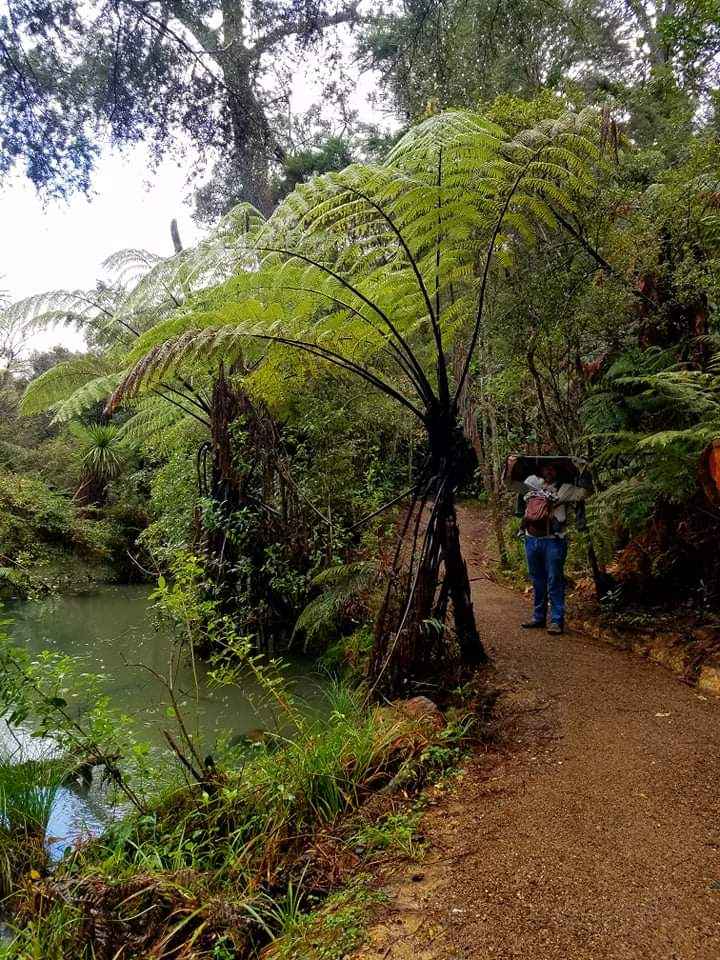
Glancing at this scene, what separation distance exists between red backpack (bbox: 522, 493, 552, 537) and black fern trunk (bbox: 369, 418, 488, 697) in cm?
97

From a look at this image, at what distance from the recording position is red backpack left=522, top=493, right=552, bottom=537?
13.6 feet

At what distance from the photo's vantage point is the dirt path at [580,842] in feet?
5.20

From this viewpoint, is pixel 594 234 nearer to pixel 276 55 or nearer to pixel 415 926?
pixel 276 55

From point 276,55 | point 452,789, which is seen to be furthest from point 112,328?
point 452,789

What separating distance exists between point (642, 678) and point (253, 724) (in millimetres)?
2562

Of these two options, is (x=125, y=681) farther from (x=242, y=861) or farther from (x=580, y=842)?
(x=580, y=842)

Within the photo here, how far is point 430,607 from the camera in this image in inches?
133

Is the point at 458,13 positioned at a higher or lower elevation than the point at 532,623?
higher

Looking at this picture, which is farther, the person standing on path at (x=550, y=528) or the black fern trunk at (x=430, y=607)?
the person standing on path at (x=550, y=528)

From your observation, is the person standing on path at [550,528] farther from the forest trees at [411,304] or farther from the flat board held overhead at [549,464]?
the forest trees at [411,304]

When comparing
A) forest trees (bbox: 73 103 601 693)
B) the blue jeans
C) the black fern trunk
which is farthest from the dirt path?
the blue jeans

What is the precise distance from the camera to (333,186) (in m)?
3.12

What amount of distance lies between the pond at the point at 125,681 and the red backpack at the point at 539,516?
1970mm

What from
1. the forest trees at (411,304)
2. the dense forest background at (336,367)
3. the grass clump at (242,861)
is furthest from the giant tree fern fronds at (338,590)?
the grass clump at (242,861)
